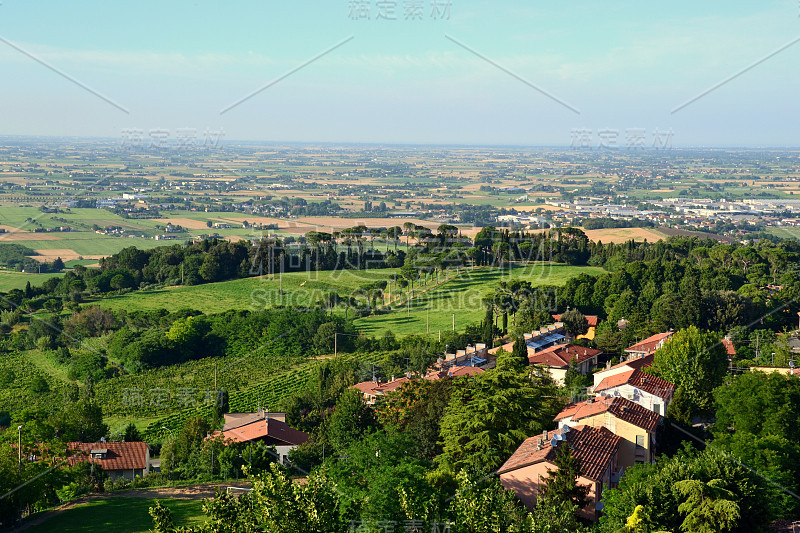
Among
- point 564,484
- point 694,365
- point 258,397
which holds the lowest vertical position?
point 258,397

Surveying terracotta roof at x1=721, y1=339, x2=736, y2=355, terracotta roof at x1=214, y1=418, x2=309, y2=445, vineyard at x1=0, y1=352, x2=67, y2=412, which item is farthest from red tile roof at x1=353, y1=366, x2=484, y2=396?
vineyard at x1=0, y1=352, x2=67, y2=412

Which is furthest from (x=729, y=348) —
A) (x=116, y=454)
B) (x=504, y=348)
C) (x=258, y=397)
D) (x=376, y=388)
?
(x=116, y=454)

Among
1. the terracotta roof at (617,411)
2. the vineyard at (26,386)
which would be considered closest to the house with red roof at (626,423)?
the terracotta roof at (617,411)

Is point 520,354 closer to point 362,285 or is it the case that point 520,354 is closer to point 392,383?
point 392,383

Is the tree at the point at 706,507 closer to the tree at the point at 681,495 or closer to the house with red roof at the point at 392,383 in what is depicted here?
the tree at the point at 681,495

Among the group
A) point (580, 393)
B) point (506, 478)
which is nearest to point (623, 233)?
point (580, 393)

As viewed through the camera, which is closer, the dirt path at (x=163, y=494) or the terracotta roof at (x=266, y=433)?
the dirt path at (x=163, y=494)

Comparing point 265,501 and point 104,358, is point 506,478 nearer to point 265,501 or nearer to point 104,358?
point 265,501
